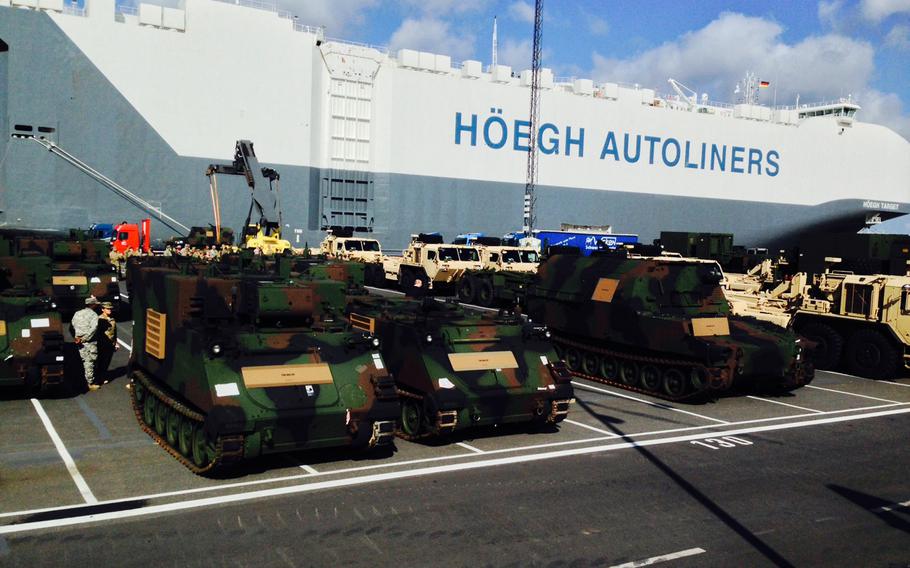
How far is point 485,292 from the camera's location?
2877 centimetres

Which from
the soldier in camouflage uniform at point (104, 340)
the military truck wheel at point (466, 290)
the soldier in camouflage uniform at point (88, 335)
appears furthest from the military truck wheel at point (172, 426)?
the military truck wheel at point (466, 290)

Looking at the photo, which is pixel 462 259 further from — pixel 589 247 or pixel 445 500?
pixel 445 500

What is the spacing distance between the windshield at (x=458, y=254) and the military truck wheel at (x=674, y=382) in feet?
54.6

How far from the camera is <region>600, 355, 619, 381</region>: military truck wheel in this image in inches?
647

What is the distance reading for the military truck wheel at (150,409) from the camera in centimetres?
1129

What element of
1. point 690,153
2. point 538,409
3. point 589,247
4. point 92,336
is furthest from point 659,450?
point 690,153

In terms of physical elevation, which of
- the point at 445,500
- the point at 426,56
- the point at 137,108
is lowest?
the point at 445,500

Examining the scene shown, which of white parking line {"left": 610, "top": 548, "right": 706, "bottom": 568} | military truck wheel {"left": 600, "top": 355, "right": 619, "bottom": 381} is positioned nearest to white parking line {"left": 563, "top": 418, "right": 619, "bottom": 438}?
military truck wheel {"left": 600, "top": 355, "right": 619, "bottom": 381}

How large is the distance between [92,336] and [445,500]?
7933mm

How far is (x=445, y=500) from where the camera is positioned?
884cm

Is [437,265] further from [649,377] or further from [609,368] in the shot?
[649,377]

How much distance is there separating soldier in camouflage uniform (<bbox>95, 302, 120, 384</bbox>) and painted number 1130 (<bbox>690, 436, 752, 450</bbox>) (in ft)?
32.8

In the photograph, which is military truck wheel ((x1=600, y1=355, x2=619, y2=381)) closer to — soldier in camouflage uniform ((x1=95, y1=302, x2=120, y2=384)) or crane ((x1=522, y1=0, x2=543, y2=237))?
soldier in camouflage uniform ((x1=95, y1=302, x2=120, y2=384))

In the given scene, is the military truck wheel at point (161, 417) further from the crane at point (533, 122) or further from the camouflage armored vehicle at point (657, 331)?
the crane at point (533, 122)
